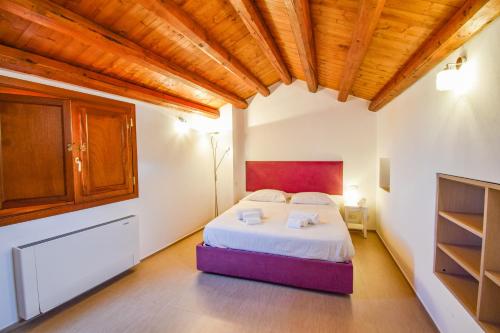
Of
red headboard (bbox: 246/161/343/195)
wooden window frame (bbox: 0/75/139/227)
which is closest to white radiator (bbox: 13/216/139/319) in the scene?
wooden window frame (bbox: 0/75/139/227)

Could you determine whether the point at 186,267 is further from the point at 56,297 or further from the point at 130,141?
the point at 130,141

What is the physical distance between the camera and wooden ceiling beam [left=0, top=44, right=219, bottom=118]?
74.1 inches

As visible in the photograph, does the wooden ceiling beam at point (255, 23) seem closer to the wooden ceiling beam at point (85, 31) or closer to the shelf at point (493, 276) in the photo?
the wooden ceiling beam at point (85, 31)

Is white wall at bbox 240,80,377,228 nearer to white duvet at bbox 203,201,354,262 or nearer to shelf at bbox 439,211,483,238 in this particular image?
white duvet at bbox 203,201,354,262

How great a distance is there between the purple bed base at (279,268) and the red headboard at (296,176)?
2.07 meters

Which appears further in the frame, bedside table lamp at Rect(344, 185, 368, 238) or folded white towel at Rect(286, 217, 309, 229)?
bedside table lamp at Rect(344, 185, 368, 238)

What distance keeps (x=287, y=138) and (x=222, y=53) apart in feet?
7.54

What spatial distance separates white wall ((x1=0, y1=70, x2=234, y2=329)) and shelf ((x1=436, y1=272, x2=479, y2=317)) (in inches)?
130

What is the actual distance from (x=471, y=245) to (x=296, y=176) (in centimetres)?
273

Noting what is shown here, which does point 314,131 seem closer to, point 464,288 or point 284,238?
point 284,238

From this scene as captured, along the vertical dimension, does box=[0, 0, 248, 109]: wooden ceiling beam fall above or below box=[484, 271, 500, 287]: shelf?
above

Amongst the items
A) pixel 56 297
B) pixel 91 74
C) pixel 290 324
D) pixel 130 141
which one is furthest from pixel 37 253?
pixel 290 324

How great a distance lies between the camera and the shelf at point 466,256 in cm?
149

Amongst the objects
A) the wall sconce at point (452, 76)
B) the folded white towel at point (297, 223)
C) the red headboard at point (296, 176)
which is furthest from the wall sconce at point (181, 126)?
the wall sconce at point (452, 76)
